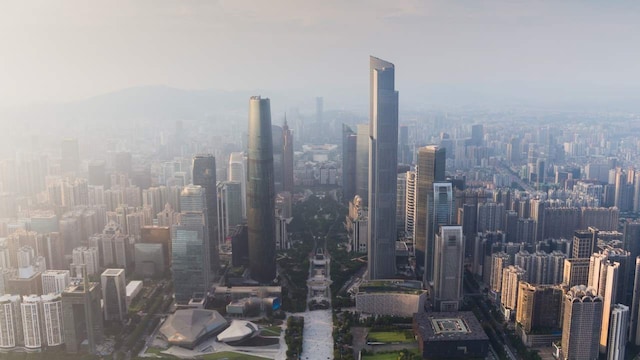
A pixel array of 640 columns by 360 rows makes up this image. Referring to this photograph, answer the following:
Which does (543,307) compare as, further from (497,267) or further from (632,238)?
(632,238)

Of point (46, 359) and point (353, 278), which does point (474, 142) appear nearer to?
point (353, 278)

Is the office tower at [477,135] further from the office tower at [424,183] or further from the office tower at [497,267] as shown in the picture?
the office tower at [497,267]

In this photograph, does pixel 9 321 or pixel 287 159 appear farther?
pixel 287 159

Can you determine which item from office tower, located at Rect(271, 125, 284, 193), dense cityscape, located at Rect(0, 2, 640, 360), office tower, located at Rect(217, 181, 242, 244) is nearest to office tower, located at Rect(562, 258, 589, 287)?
dense cityscape, located at Rect(0, 2, 640, 360)

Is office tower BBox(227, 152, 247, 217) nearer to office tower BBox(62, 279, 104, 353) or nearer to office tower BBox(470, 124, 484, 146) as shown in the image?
office tower BBox(62, 279, 104, 353)

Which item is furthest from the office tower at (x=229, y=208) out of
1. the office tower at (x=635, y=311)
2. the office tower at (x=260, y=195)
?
the office tower at (x=635, y=311)

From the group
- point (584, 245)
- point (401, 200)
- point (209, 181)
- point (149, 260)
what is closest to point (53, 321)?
point (149, 260)
